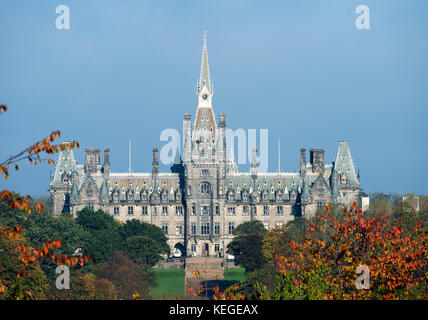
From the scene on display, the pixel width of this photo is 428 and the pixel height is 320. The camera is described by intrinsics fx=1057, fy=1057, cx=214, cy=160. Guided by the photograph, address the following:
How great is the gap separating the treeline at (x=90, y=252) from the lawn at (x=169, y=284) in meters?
→ 1.51

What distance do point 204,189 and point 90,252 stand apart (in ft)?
109

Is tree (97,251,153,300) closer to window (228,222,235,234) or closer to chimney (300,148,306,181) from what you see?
window (228,222,235,234)

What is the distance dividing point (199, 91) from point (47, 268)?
176 ft

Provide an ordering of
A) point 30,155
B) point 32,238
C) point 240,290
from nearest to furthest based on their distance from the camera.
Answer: point 30,155, point 240,290, point 32,238

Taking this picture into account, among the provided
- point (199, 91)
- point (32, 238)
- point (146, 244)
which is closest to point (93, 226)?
point (146, 244)

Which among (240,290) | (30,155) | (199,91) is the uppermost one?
(199,91)

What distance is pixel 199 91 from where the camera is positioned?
524 ft

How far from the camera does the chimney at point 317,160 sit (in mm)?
161750

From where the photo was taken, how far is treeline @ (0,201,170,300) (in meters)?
94.1

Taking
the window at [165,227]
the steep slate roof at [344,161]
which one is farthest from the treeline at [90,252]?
the steep slate roof at [344,161]

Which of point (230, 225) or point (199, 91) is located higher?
point (199, 91)

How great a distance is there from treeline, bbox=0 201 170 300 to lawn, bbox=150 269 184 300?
1514 millimetres

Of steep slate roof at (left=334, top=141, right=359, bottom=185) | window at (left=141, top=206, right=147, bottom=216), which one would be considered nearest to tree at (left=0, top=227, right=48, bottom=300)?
window at (left=141, top=206, right=147, bottom=216)
